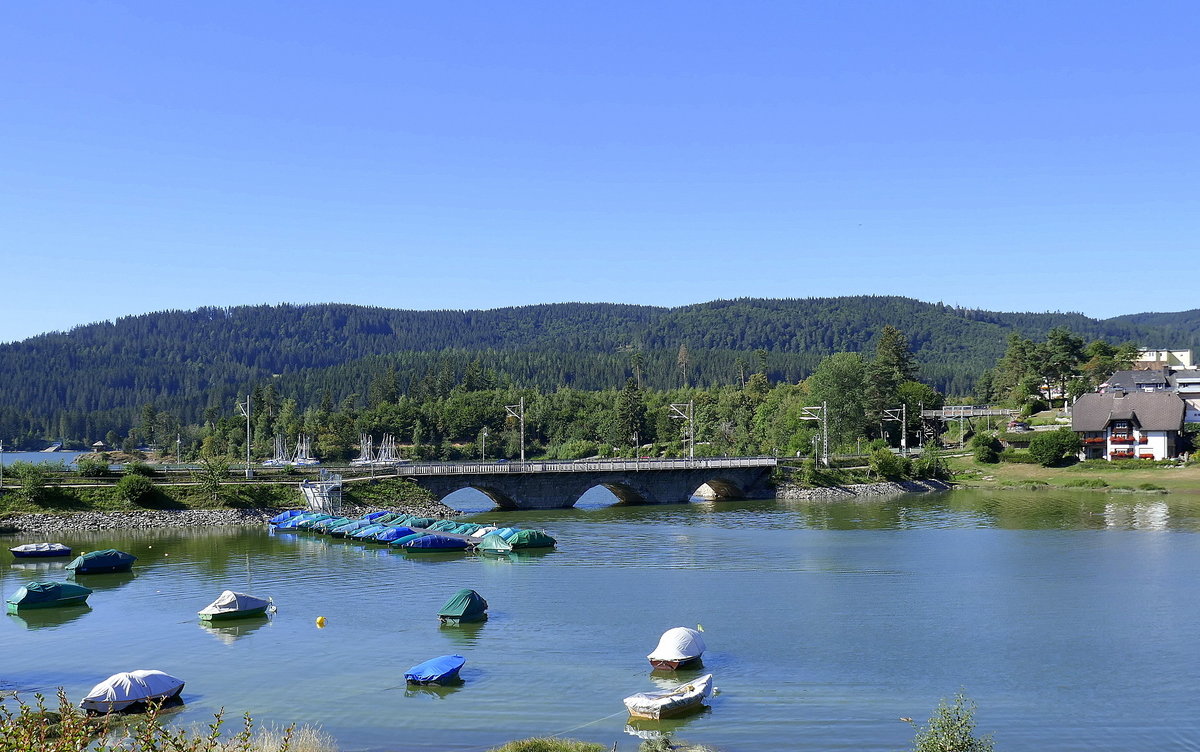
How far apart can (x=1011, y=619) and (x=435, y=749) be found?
97.9ft

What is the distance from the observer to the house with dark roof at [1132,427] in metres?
130

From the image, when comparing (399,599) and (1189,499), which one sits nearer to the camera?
→ (399,599)

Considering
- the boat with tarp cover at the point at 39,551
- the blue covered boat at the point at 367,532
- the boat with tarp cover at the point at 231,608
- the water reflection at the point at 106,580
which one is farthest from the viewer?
the blue covered boat at the point at 367,532

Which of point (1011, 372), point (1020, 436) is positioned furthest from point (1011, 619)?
point (1011, 372)

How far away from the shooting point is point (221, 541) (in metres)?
78.8

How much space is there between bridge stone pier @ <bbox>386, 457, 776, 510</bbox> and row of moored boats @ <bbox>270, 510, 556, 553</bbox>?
33.0ft

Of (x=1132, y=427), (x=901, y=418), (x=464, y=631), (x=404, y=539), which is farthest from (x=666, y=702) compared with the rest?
(x=901, y=418)

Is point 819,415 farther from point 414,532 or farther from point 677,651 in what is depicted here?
point 677,651

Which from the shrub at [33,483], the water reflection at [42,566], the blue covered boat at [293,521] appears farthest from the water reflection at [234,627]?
the shrub at [33,483]

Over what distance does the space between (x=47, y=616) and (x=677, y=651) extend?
32.5 m

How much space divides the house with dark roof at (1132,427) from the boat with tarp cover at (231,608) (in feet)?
365

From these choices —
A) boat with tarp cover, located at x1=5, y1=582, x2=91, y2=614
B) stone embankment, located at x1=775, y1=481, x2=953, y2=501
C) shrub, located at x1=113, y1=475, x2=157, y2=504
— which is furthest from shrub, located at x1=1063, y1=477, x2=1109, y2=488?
boat with tarp cover, located at x1=5, y1=582, x2=91, y2=614

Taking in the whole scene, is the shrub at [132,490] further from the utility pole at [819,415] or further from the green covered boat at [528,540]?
the utility pole at [819,415]

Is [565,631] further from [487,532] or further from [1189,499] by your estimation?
[1189,499]
